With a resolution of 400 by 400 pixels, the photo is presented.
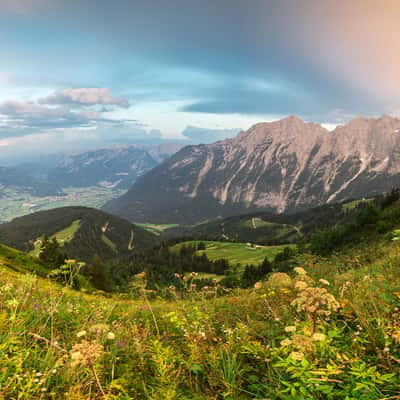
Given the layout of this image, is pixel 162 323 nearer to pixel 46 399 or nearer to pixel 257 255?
pixel 46 399

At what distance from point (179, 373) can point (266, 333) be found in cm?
219

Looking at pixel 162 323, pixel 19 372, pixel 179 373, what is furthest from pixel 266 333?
pixel 19 372

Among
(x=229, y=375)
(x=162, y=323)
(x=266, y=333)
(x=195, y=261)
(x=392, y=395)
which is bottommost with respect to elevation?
(x=195, y=261)

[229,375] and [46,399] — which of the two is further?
[229,375]

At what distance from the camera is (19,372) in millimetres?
3643

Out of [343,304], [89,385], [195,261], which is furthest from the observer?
[195,261]

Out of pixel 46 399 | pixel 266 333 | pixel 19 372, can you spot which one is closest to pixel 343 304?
pixel 266 333

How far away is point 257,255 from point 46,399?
18395 cm

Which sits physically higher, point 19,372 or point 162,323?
point 19,372

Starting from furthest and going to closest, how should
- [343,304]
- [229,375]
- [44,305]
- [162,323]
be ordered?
[162,323] < [44,305] < [343,304] < [229,375]

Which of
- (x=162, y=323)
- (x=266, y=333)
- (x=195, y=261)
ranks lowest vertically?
(x=195, y=261)

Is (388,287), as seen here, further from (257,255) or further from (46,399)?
(257,255)

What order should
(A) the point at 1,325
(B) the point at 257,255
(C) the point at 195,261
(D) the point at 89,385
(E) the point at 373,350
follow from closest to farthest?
(D) the point at 89,385 → (E) the point at 373,350 → (A) the point at 1,325 → (B) the point at 257,255 → (C) the point at 195,261

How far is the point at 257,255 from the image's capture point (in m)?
178
